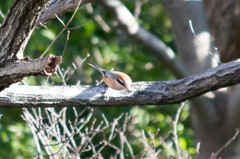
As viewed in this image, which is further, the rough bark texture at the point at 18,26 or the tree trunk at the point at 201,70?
the tree trunk at the point at 201,70

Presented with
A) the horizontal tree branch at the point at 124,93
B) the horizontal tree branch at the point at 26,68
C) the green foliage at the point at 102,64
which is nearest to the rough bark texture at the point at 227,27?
the green foliage at the point at 102,64

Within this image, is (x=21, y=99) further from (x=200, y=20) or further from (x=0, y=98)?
(x=200, y=20)

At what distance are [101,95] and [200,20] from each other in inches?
145

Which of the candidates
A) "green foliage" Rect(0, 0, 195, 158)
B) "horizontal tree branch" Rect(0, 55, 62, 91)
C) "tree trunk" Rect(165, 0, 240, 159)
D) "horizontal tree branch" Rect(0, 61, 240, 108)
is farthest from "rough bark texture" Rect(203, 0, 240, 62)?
"horizontal tree branch" Rect(0, 55, 62, 91)

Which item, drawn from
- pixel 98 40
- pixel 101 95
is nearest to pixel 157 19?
pixel 98 40

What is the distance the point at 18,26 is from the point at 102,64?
20.0ft

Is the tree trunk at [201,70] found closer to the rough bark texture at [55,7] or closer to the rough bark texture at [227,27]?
the rough bark texture at [227,27]

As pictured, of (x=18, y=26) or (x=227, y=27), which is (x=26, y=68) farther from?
(x=227, y=27)

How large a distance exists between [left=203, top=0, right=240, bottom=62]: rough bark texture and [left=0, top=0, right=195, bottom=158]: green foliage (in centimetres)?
151

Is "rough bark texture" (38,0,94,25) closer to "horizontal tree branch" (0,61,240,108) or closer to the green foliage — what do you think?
"horizontal tree branch" (0,61,240,108)

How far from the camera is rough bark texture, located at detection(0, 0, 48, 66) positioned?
2268 mm

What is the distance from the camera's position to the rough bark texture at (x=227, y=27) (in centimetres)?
614

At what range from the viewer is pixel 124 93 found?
9.87ft

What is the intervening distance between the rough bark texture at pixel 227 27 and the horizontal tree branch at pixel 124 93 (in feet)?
11.1
